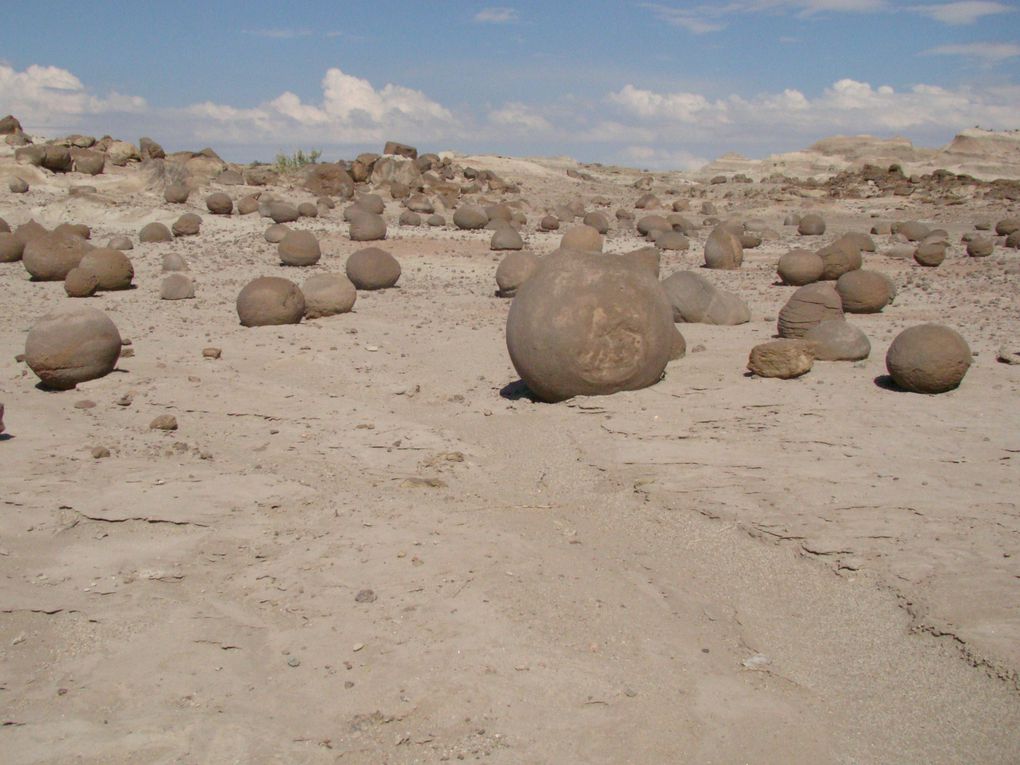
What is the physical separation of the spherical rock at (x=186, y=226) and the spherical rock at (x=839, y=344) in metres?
13.7

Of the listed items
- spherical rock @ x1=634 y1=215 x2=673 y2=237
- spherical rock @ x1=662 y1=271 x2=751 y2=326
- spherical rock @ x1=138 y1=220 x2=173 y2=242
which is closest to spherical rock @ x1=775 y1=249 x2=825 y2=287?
spherical rock @ x1=662 y1=271 x2=751 y2=326

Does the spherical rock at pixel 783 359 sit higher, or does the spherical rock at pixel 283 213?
the spherical rock at pixel 283 213

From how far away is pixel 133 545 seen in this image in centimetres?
527

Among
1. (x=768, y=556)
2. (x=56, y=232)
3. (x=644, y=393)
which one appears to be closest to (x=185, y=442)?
(x=644, y=393)

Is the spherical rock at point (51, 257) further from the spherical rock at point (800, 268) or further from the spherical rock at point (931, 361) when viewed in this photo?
the spherical rock at point (931, 361)

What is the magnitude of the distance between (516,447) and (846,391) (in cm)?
284

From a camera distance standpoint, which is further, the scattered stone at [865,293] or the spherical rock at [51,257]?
the spherical rock at [51,257]

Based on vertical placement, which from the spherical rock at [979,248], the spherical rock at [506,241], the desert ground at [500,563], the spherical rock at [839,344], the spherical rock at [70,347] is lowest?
the desert ground at [500,563]

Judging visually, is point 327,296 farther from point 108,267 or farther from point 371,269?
point 108,267

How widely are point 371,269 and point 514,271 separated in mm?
2202

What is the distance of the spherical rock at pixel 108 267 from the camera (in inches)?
516

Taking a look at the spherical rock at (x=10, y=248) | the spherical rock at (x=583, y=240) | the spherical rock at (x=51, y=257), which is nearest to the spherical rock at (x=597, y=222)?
the spherical rock at (x=583, y=240)

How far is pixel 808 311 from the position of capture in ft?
31.1

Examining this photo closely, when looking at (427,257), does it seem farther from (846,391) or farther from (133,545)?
(133,545)
